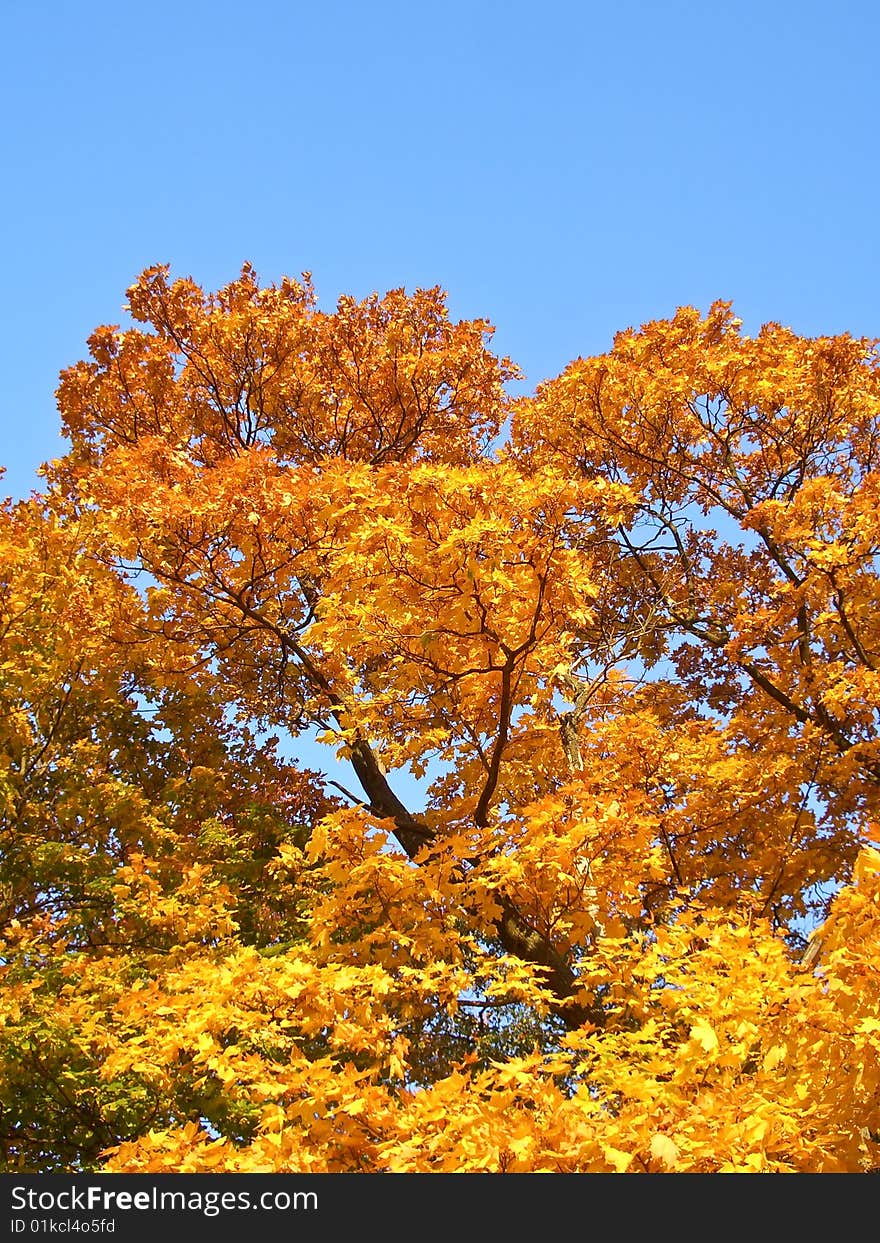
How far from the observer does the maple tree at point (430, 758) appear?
5141 mm

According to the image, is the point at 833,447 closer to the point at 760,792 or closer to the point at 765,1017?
the point at 760,792

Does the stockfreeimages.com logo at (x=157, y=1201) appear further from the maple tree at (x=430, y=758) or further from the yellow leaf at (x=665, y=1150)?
the yellow leaf at (x=665, y=1150)

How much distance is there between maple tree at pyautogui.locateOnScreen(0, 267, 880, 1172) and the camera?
514 centimetres

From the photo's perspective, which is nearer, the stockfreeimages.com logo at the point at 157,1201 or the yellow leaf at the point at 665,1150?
the yellow leaf at the point at 665,1150

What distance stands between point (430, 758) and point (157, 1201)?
15.8 feet

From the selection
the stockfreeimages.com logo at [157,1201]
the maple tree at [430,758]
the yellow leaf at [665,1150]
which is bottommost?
the yellow leaf at [665,1150]

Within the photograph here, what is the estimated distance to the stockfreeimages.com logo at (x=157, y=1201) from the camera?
4.61m

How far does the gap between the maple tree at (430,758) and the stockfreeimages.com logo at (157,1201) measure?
0.58 ft

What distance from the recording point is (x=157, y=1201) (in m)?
4.84

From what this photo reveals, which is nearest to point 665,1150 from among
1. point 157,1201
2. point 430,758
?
point 157,1201

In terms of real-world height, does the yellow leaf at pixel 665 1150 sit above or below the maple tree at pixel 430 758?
below

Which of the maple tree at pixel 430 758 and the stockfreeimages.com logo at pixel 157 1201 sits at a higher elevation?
the maple tree at pixel 430 758

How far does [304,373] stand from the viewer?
12867 mm

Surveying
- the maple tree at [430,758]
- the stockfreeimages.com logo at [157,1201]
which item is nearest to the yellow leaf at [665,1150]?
the maple tree at [430,758]
